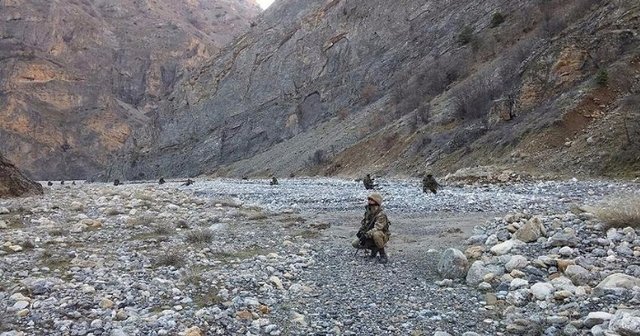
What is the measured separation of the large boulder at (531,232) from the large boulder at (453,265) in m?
1.43

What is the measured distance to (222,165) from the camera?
72750mm

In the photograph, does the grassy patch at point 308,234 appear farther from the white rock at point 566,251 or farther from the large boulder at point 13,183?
the large boulder at point 13,183

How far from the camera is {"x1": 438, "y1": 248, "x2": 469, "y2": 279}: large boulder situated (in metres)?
7.77

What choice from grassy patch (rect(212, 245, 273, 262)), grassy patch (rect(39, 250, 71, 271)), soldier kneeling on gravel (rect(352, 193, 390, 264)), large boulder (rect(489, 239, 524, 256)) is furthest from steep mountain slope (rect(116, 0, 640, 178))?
grassy patch (rect(39, 250, 71, 271))

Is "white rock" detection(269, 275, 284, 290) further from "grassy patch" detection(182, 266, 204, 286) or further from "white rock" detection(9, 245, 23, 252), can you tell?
"white rock" detection(9, 245, 23, 252)

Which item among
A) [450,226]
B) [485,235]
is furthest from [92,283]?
[450,226]

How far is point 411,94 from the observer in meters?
46.0

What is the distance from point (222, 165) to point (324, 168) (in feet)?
102

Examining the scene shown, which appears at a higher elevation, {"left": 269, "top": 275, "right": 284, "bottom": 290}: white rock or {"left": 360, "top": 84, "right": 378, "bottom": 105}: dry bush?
{"left": 360, "top": 84, "right": 378, "bottom": 105}: dry bush

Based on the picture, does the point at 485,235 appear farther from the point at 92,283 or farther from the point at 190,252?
the point at 92,283

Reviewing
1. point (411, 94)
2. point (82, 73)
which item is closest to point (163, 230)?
point (411, 94)

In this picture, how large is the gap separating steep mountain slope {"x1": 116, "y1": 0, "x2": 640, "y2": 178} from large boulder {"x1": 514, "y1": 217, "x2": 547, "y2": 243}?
34.4 feet

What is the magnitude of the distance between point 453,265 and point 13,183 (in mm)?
22002

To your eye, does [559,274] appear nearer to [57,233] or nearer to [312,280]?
[312,280]
